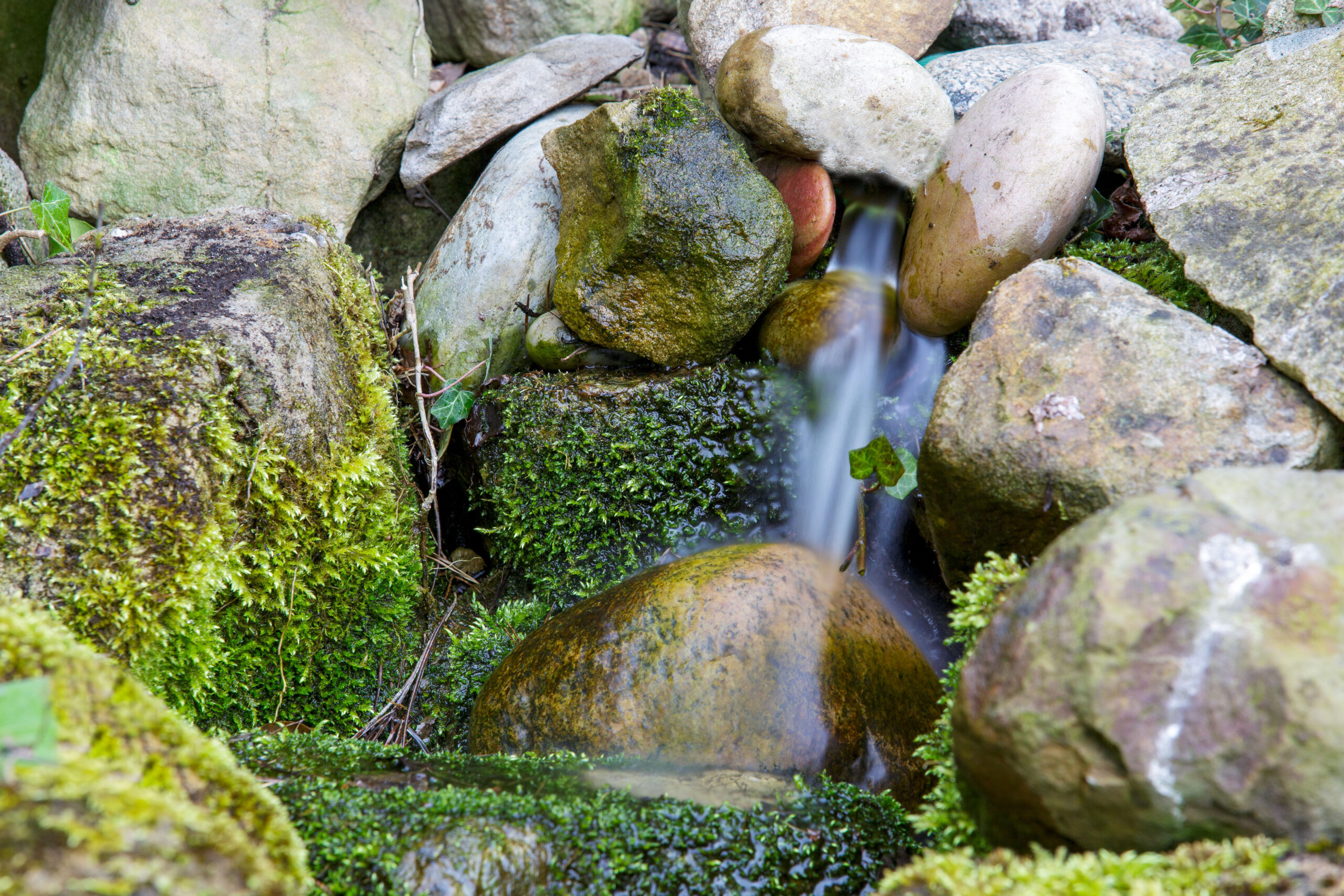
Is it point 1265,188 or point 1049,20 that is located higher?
point 1049,20

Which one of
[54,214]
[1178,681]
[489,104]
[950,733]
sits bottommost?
[950,733]

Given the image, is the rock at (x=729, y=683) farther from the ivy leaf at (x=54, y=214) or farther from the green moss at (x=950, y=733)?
the ivy leaf at (x=54, y=214)

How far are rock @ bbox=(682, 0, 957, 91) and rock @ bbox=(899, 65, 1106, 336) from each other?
826 millimetres

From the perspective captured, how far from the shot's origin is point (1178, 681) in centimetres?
144

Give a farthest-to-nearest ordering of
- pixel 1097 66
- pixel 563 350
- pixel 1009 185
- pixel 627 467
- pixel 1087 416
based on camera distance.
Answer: pixel 1097 66
pixel 563 350
pixel 627 467
pixel 1009 185
pixel 1087 416

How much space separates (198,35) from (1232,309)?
479cm

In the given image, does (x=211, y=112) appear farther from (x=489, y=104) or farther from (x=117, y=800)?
(x=117, y=800)

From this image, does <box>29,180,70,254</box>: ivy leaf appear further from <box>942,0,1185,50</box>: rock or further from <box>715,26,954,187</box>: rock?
<box>942,0,1185,50</box>: rock

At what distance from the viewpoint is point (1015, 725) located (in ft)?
5.03

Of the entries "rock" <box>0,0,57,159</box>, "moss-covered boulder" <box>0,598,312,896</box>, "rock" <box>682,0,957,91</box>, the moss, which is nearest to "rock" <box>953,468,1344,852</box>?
the moss

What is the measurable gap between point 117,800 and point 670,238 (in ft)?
8.65

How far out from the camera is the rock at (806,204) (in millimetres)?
3572

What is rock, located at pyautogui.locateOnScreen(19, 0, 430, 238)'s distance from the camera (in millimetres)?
3713

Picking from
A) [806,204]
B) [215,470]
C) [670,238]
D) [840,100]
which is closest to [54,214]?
[215,470]
